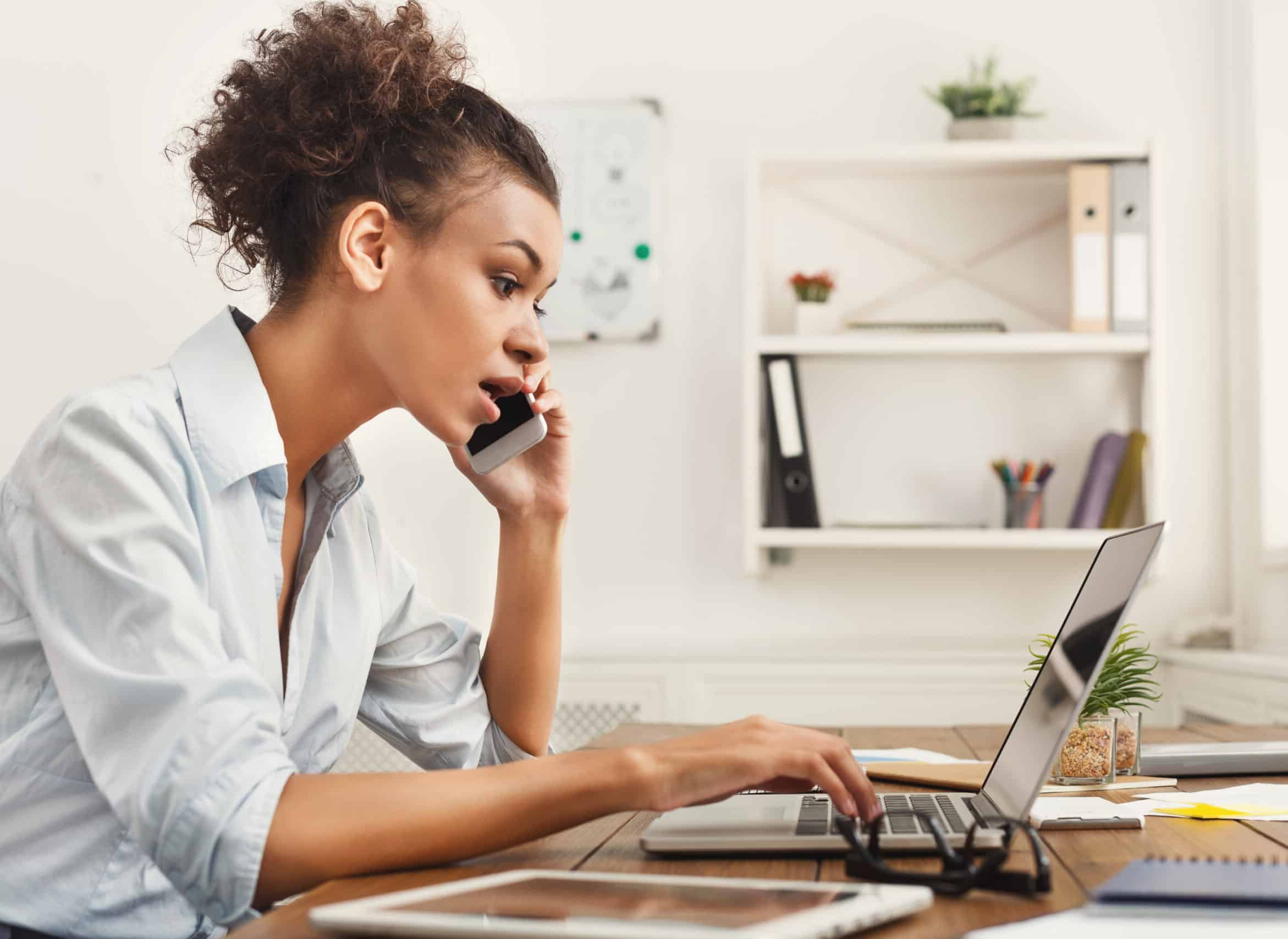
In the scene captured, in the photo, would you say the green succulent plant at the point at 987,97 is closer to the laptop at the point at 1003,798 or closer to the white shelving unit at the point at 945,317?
the white shelving unit at the point at 945,317

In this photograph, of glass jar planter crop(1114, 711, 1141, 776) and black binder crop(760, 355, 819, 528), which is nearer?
glass jar planter crop(1114, 711, 1141, 776)

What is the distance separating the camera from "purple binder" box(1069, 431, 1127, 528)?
242 centimetres

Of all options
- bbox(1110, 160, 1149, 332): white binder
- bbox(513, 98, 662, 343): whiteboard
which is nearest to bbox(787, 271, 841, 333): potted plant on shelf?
bbox(513, 98, 662, 343): whiteboard

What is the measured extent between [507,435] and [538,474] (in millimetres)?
66

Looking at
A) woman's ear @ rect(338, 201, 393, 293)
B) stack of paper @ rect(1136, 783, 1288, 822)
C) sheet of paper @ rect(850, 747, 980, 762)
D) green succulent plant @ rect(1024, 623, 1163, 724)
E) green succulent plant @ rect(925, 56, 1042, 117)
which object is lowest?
sheet of paper @ rect(850, 747, 980, 762)

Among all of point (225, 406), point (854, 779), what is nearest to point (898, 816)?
point (854, 779)

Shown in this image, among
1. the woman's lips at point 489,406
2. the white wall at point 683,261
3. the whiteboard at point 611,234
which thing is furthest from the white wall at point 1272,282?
the woman's lips at point 489,406

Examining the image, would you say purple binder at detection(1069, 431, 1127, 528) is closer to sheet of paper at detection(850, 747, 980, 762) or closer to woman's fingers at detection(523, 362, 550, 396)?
sheet of paper at detection(850, 747, 980, 762)

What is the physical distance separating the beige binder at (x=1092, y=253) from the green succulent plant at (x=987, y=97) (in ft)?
0.61

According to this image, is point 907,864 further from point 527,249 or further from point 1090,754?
point 527,249

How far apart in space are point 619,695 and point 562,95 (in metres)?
1.31

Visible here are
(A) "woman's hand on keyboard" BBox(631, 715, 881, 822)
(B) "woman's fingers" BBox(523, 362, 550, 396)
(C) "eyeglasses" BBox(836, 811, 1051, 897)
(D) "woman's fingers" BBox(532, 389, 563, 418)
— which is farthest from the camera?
(D) "woman's fingers" BBox(532, 389, 563, 418)

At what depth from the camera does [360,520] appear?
46.1 inches

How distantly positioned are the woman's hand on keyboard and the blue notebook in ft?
0.59
